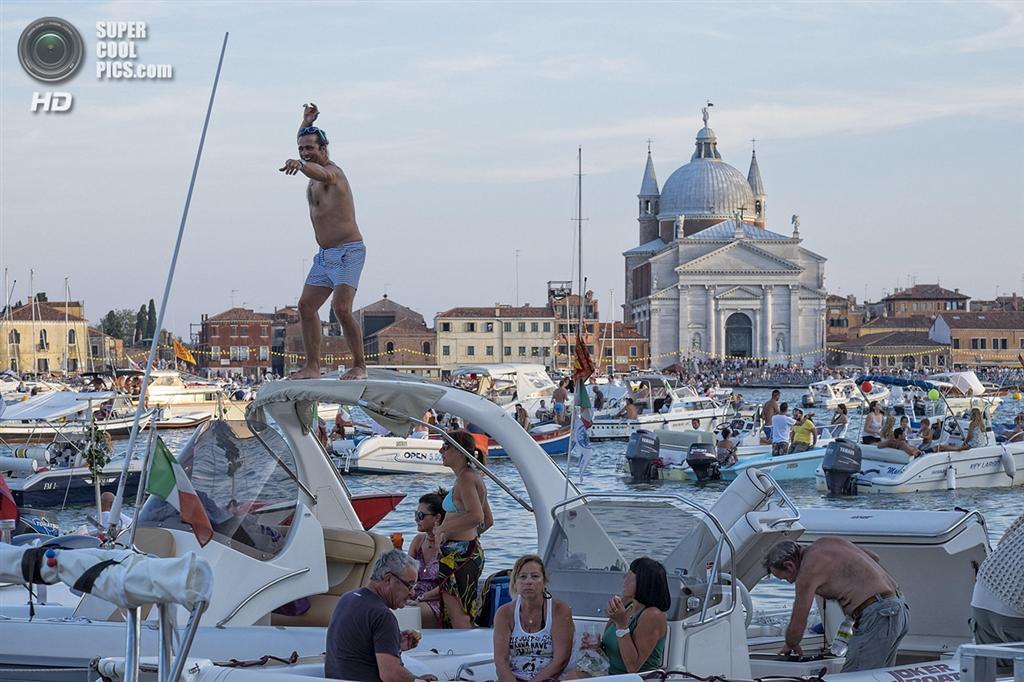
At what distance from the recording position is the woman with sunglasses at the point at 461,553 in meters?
8.17

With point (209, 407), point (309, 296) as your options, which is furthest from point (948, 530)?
point (209, 407)

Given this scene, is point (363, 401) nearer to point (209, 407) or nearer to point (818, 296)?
point (209, 407)

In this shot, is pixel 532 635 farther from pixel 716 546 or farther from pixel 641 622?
pixel 716 546

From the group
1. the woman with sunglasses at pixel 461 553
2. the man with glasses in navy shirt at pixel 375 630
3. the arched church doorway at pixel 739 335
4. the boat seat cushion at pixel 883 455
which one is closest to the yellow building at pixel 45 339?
the arched church doorway at pixel 739 335

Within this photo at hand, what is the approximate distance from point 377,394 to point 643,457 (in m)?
21.1

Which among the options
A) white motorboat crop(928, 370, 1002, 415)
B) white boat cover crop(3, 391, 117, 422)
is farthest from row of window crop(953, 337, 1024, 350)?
white boat cover crop(3, 391, 117, 422)

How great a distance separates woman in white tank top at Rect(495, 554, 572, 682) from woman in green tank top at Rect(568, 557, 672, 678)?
16 centimetres

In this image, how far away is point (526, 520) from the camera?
74.4 ft

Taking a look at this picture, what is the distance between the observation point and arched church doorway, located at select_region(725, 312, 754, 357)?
401 ft

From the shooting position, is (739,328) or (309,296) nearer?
(309,296)

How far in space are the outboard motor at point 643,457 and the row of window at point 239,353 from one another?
309 feet

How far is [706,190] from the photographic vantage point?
131125 millimetres

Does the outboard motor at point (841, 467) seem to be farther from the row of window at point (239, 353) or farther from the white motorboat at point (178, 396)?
the row of window at point (239, 353)

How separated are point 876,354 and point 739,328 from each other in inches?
470
